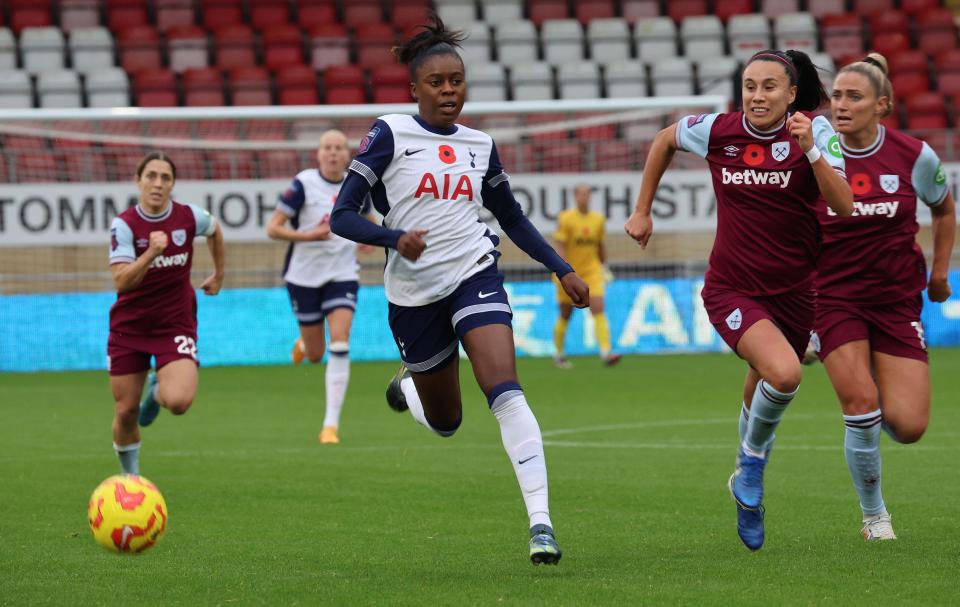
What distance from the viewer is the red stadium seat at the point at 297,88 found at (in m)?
25.5

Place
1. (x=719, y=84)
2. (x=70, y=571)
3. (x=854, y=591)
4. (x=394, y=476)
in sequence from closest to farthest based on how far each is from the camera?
(x=854, y=591), (x=70, y=571), (x=394, y=476), (x=719, y=84)

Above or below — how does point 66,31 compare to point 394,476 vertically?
above

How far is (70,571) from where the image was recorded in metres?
6.41

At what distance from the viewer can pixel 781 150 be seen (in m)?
6.72

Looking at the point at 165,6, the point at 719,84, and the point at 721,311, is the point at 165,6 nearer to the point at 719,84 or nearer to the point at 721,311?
the point at 719,84

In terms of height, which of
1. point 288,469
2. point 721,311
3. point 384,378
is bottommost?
point 384,378

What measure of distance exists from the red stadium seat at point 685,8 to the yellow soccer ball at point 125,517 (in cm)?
2393

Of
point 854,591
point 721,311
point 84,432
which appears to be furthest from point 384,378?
point 854,591

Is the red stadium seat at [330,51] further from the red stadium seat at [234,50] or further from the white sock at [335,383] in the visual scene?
the white sock at [335,383]

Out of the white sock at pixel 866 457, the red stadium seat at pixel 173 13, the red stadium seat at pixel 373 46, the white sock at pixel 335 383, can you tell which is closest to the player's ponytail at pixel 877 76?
the white sock at pixel 866 457

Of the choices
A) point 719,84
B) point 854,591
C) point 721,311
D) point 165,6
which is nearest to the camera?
point 854,591

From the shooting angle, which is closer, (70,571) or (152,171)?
(70,571)

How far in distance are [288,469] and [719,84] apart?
16796 mm

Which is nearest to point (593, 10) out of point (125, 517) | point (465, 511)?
point (465, 511)
